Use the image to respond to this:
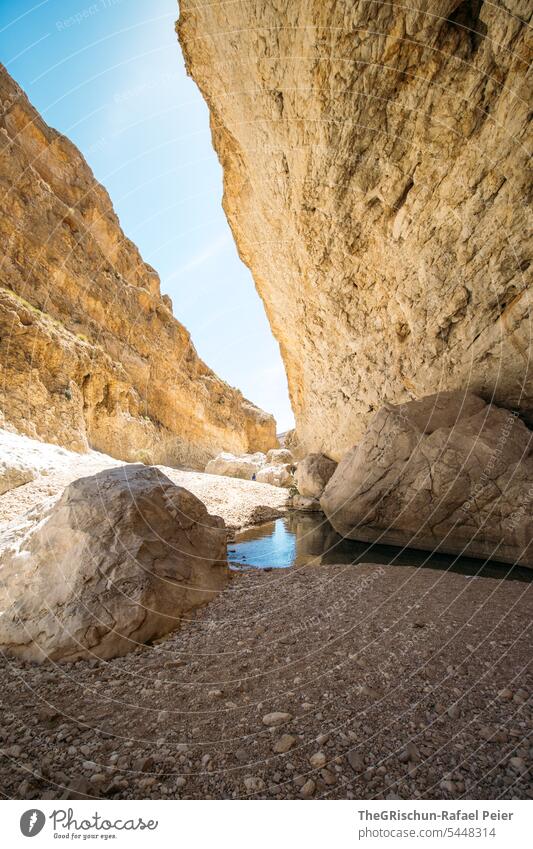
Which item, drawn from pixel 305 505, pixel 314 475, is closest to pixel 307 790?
pixel 305 505

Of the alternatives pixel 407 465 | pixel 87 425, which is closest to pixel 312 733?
pixel 407 465

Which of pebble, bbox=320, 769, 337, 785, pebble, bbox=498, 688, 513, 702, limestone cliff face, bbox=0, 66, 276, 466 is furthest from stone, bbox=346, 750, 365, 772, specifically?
limestone cliff face, bbox=0, 66, 276, 466

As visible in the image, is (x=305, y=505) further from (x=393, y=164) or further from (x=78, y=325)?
(x=78, y=325)

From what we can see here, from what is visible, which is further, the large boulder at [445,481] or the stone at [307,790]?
the large boulder at [445,481]

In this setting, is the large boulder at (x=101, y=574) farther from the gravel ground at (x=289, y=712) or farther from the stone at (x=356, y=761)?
the stone at (x=356, y=761)

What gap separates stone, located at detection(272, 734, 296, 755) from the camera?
248 cm

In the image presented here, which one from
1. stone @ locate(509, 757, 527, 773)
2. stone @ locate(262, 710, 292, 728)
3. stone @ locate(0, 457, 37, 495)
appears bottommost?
stone @ locate(509, 757, 527, 773)

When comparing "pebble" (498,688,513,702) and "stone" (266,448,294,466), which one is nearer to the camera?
"pebble" (498,688,513,702)

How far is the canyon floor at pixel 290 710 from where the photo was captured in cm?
224

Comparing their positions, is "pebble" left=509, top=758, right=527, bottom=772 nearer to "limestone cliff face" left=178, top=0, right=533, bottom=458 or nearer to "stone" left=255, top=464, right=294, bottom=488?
"limestone cliff face" left=178, top=0, right=533, bottom=458

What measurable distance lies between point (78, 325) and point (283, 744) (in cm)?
3402

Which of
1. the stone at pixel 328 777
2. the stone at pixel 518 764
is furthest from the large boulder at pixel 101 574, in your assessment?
the stone at pixel 518 764

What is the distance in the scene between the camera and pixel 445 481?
9.16 m

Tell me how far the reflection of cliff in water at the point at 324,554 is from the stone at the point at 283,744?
5.65 meters
